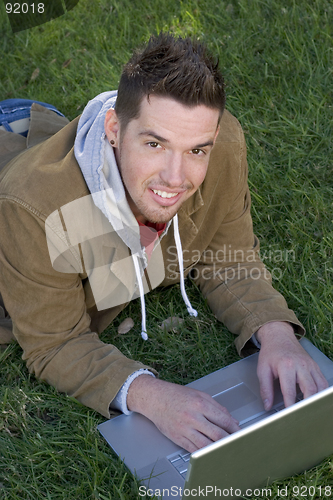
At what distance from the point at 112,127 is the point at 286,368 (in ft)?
4.37

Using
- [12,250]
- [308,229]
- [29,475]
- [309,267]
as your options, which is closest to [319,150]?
[308,229]

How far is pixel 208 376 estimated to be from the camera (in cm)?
283

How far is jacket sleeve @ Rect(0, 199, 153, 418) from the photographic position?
251 centimetres

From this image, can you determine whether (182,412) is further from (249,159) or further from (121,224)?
(249,159)

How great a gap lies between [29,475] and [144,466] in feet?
1.69

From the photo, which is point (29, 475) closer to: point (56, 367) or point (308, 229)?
point (56, 367)

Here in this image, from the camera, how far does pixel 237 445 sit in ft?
5.79

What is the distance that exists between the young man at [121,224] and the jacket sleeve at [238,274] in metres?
0.02

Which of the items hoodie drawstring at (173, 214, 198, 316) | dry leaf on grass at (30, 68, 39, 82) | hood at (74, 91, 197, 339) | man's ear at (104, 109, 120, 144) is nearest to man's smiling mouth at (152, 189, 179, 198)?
hood at (74, 91, 197, 339)

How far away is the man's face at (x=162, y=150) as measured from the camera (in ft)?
7.97

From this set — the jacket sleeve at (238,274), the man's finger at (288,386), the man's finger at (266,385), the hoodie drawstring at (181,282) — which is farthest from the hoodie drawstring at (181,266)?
the man's finger at (288,386)

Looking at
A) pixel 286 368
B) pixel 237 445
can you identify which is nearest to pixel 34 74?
pixel 286 368

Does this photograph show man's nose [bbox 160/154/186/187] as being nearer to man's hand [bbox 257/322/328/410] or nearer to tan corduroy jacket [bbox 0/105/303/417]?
tan corduroy jacket [bbox 0/105/303/417]

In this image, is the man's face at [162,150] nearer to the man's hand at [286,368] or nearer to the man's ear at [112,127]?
the man's ear at [112,127]
